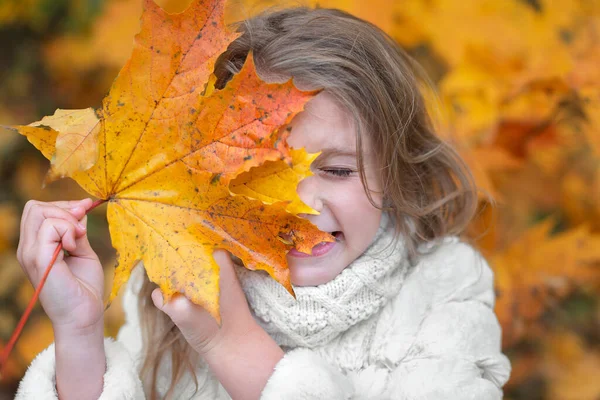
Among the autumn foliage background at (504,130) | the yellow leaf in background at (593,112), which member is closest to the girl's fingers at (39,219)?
the autumn foliage background at (504,130)

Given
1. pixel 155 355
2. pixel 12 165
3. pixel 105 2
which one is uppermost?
pixel 105 2

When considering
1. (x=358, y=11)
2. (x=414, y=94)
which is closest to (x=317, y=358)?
(x=414, y=94)

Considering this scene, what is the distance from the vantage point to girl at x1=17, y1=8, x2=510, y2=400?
4.00ft

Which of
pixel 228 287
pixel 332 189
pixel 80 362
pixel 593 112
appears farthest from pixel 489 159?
pixel 80 362

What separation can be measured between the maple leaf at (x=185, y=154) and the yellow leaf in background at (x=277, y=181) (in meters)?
0.02

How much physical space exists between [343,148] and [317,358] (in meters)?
0.41

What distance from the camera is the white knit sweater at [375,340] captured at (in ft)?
4.18

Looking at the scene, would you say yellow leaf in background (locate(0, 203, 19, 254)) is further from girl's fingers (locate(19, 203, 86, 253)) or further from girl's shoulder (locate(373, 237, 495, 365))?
girl's shoulder (locate(373, 237, 495, 365))

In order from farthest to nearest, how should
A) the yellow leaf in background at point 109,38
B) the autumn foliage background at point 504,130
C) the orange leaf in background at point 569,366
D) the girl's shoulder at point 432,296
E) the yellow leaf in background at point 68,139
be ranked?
the orange leaf in background at point 569,366 → the yellow leaf in background at point 109,38 → the autumn foliage background at point 504,130 → the girl's shoulder at point 432,296 → the yellow leaf in background at point 68,139

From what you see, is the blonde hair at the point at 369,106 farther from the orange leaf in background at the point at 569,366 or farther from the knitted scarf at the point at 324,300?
the orange leaf in background at the point at 569,366

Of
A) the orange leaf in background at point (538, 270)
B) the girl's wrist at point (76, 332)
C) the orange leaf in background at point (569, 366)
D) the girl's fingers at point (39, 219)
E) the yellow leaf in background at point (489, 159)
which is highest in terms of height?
the girl's fingers at point (39, 219)

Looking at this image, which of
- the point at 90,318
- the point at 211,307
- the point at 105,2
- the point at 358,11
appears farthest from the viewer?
the point at 105,2

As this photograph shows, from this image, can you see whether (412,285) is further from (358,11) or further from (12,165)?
(12,165)

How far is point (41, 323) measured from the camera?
2252 mm
